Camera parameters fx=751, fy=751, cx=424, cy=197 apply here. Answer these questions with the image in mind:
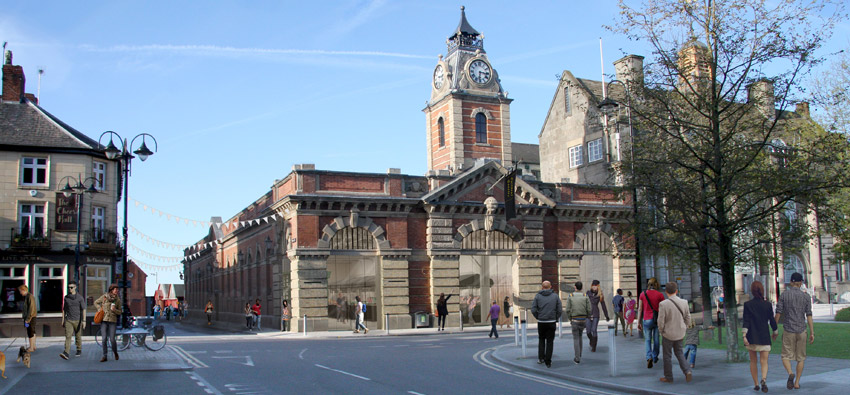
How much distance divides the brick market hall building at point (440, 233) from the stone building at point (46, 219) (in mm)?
8331

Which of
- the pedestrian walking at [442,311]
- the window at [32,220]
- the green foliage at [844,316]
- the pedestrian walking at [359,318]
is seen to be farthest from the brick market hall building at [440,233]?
the window at [32,220]

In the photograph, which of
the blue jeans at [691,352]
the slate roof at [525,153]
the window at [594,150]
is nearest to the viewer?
the blue jeans at [691,352]

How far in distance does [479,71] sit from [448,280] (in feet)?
48.0

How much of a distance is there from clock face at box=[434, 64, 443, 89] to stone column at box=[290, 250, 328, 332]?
1632cm

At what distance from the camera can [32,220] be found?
108ft

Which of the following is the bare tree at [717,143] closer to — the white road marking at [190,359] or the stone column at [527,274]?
the white road marking at [190,359]

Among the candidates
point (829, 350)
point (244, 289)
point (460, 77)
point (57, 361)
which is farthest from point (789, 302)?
point (244, 289)

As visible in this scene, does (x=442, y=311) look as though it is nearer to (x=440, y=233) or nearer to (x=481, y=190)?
(x=440, y=233)

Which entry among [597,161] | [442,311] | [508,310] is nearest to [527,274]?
[508,310]

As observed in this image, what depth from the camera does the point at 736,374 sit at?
1392 cm

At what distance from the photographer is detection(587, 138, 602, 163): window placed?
47.7 metres

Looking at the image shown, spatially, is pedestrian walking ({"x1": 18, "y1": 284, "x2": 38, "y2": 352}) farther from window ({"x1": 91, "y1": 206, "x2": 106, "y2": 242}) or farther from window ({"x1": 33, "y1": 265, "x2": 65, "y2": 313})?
window ({"x1": 91, "y1": 206, "x2": 106, "y2": 242})

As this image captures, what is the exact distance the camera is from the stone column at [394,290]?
119 feet

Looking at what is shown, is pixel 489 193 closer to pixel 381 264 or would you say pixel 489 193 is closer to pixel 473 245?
pixel 473 245
